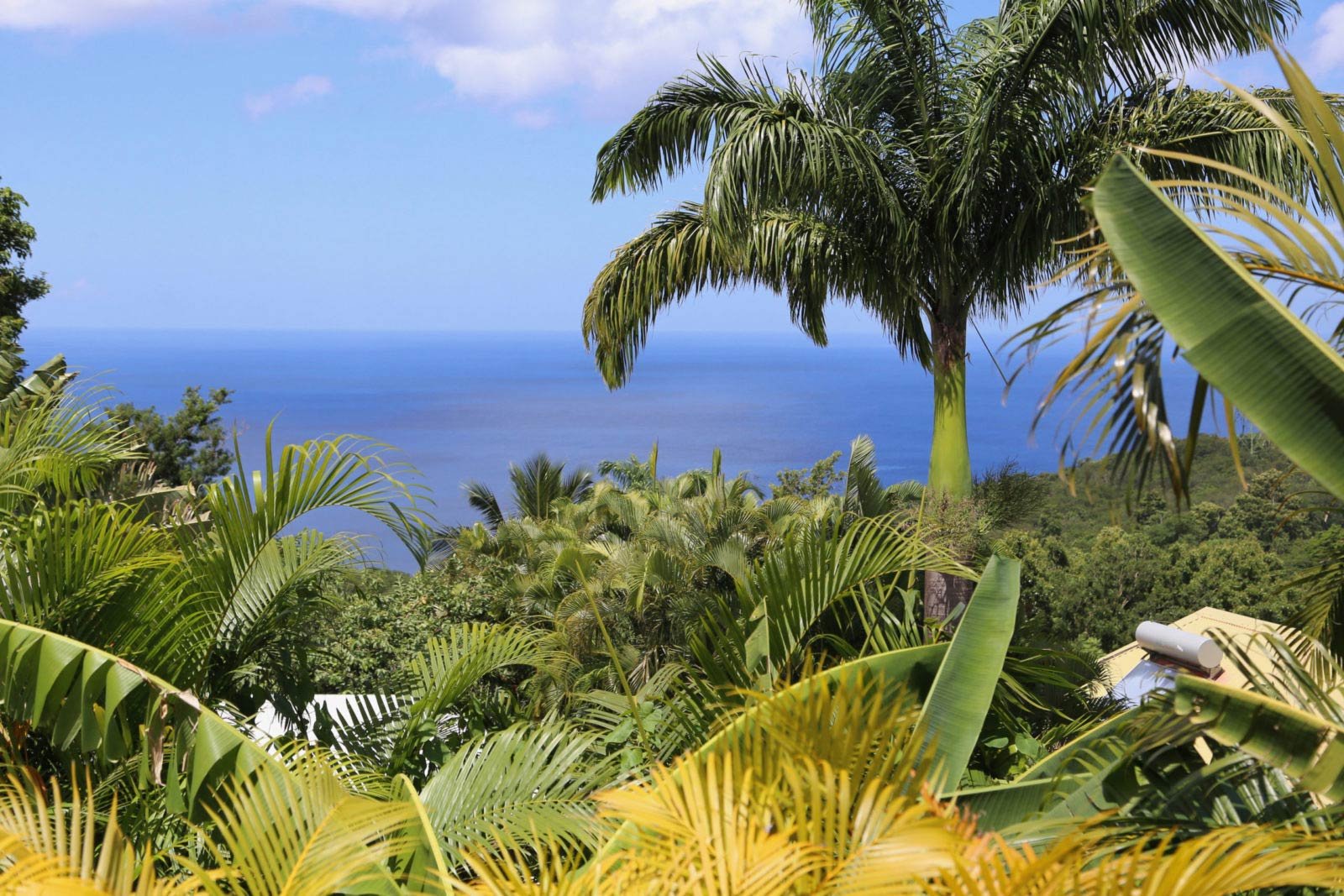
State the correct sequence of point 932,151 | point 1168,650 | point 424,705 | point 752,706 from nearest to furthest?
point 752,706
point 424,705
point 932,151
point 1168,650

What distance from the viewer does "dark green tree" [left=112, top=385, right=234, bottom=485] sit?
29.6 meters

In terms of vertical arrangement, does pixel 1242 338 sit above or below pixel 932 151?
below

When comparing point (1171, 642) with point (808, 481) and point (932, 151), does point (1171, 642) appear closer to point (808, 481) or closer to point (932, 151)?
point (932, 151)

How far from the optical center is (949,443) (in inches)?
374

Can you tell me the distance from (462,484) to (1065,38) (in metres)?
18.8

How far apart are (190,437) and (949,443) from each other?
1101 inches

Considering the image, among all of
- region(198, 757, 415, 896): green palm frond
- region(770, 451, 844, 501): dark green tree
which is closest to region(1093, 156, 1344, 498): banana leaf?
region(198, 757, 415, 896): green palm frond

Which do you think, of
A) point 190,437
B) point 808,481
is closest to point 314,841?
point 808,481

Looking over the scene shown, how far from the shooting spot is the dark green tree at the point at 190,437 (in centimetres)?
2962

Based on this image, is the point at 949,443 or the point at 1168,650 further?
the point at 1168,650

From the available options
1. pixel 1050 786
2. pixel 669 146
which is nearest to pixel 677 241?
pixel 669 146

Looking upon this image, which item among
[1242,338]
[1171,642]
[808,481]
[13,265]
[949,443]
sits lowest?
[1171,642]

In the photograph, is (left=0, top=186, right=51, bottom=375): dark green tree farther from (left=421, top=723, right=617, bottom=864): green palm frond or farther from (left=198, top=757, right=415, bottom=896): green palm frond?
(left=198, top=757, right=415, bottom=896): green palm frond

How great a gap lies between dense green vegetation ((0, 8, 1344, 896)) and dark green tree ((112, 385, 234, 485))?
2371 cm
